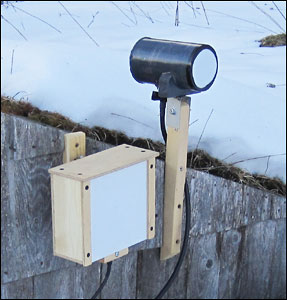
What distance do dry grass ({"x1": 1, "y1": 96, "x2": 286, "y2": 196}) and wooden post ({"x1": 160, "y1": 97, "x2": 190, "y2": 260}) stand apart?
0.65 ft

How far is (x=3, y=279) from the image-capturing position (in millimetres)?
2166

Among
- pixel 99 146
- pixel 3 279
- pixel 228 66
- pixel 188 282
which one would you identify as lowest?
pixel 188 282

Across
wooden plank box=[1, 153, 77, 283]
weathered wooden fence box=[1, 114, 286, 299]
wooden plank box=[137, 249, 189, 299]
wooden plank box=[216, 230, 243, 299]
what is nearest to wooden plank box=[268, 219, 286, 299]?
weathered wooden fence box=[1, 114, 286, 299]

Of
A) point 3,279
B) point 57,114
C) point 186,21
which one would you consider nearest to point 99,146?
point 57,114

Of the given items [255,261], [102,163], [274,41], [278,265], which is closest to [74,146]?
[102,163]

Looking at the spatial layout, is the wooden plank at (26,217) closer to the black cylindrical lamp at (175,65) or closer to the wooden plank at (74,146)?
the wooden plank at (74,146)

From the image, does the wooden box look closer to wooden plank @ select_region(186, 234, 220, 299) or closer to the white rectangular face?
the white rectangular face

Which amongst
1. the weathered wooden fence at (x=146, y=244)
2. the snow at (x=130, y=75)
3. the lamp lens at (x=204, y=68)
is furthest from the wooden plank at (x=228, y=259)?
the lamp lens at (x=204, y=68)

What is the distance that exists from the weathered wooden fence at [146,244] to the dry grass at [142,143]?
0.04 m

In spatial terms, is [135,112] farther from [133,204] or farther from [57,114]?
[133,204]

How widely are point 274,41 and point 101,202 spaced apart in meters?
1.72

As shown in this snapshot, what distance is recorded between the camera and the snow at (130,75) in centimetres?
246

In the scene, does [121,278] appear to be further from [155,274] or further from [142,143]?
[142,143]

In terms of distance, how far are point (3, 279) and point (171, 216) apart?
0.57 meters
